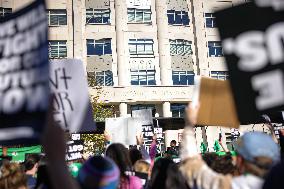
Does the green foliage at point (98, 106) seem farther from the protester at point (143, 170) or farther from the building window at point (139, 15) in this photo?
the protester at point (143, 170)

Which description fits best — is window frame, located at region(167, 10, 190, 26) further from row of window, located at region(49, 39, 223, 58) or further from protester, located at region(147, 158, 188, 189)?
protester, located at region(147, 158, 188, 189)

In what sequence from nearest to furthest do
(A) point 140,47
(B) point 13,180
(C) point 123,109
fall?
(B) point 13,180, (C) point 123,109, (A) point 140,47

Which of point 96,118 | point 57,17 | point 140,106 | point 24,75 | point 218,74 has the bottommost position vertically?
point 24,75

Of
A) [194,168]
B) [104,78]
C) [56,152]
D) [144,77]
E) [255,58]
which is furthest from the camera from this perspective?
[144,77]

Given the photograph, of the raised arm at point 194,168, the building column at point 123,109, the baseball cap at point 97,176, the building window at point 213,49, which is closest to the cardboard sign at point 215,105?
the raised arm at point 194,168

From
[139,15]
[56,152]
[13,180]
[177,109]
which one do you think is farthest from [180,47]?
[56,152]

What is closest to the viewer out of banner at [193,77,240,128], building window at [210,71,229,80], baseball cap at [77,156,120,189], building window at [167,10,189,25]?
baseball cap at [77,156,120,189]

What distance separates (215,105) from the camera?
315 cm

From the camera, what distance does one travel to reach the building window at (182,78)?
3416 centimetres

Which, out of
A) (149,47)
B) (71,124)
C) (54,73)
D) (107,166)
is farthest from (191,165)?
(149,47)

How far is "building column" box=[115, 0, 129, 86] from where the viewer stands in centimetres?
3291

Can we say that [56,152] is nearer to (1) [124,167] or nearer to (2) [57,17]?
(1) [124,167]

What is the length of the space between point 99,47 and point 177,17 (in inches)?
284

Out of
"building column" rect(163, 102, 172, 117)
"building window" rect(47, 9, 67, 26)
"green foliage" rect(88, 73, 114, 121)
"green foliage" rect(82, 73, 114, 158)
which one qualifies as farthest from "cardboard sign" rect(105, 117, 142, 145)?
"building window" rect(47, 9, 67, 26)
